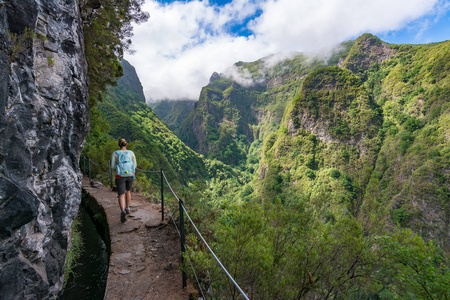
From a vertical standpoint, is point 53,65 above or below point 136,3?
below

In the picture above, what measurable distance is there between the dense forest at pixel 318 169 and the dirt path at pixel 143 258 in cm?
48

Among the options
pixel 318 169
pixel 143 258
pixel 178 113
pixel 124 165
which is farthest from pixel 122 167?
pixel 178 113

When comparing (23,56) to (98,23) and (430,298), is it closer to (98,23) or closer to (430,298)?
(98,23)

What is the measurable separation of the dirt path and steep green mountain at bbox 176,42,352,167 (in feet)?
333

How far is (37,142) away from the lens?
236 cm

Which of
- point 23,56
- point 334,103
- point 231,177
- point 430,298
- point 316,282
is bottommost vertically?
point 231,177

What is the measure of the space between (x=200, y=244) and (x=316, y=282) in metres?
2.12

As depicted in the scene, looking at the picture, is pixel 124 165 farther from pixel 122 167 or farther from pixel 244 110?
pixel 244 110

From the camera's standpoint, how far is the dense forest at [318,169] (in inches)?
119

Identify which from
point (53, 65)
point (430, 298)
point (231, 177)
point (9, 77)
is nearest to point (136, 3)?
point (53, 65)

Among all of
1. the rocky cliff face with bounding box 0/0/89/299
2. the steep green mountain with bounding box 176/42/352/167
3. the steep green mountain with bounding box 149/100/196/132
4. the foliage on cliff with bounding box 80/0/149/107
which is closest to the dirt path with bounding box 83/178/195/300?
the rocky cliff face with bounding box 0/0/89/299

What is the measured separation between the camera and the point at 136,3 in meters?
6.80

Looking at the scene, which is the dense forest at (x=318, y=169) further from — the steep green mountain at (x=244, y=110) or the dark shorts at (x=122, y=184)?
the dark shorts at (x=122, y=184)

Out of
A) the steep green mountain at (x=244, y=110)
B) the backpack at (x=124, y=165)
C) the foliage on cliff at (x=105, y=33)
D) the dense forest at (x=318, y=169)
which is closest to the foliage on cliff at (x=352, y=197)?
the dense forest at (x=318, y=169)
